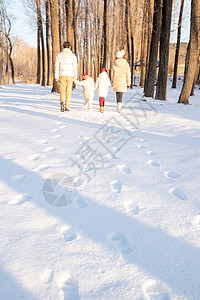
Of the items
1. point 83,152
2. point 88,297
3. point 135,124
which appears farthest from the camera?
point 135,124

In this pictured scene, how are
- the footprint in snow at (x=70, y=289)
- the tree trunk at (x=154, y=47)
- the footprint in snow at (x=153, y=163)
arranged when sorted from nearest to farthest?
1. the footprint in snow at (x=70, y=289)
2. the footprint in snow at (x=153, y=163)
3. the tree trunk at (x=154, y=47)

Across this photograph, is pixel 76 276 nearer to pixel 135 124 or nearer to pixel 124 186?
pixel 124 186

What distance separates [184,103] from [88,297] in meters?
8.37

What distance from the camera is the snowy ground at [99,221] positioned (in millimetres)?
1155

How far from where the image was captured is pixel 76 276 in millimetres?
1193

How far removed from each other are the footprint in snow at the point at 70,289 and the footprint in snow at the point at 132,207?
2.50 feet

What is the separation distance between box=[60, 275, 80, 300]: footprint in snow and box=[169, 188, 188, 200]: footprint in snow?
1.26 metres

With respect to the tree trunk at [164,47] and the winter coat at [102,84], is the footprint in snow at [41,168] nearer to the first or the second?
the winter coat at [102,84]

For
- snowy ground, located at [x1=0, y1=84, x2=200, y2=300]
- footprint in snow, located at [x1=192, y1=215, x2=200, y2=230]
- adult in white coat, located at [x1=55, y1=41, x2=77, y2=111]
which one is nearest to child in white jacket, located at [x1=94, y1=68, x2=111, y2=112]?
adult in white coat, located at [x1=55, y1=41, x2=77, y2=111]

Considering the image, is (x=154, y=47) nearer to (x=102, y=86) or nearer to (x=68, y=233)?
(x=102, y=86)

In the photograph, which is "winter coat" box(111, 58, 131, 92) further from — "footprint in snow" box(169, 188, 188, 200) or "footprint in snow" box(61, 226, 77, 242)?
"footprint in snow" box(61, 226, 77, 242)

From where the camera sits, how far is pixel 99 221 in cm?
167

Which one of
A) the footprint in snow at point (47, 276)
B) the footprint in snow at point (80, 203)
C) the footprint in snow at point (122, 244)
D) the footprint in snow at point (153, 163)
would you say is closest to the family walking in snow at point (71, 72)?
the footprint in snow at point (153, 163)

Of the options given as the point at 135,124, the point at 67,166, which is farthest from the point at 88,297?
the point at 135,124
